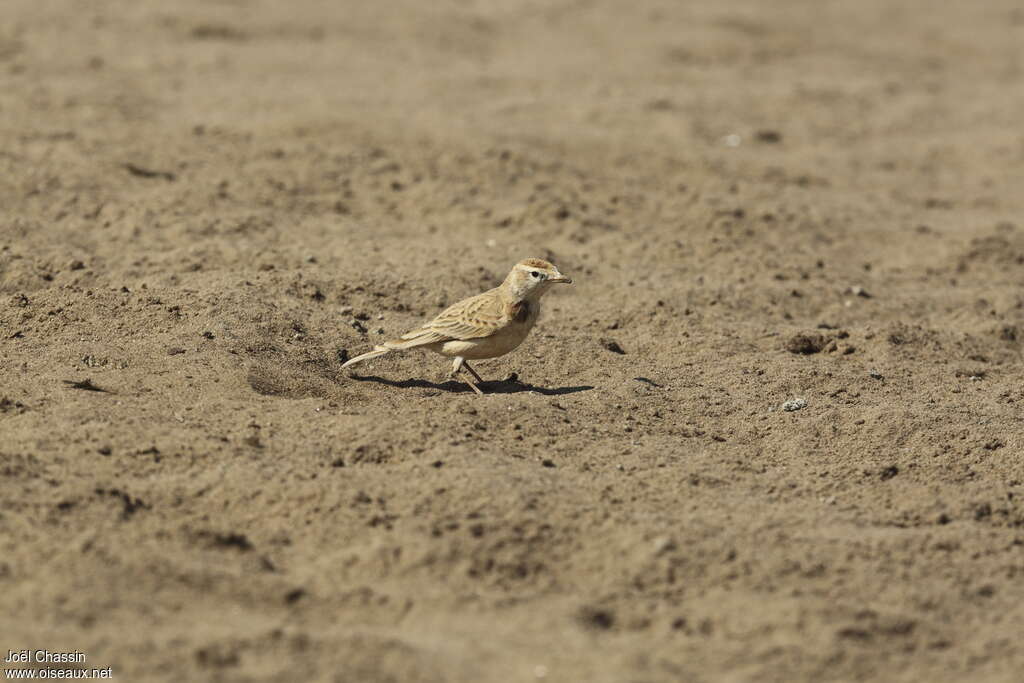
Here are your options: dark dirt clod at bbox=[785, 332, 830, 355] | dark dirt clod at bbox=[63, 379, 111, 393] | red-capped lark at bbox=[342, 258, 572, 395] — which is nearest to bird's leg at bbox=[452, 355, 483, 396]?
red-capped lark at bbox=[342, 258, 572, 395]

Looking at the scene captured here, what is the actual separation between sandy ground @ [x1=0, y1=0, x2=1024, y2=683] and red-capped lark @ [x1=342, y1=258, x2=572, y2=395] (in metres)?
0.23

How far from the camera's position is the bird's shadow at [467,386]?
7.40m

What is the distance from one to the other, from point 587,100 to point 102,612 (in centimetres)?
957

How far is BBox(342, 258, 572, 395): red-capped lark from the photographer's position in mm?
7277

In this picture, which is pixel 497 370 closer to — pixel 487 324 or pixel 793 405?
pixel 487 324

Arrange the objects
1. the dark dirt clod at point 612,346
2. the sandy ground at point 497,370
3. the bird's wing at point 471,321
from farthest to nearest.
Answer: the dark dirt clod at point 612,346, the bird's wing at point 471,321, the sandy ground at point 497,370

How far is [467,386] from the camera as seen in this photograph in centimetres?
751

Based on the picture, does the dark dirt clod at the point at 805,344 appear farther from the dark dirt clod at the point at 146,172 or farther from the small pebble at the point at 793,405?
the dark dirt clod at the point at 146,172

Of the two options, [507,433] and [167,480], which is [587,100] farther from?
[167,480]

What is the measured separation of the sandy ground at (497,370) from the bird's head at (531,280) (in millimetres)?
532

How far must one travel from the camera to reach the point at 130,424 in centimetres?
628

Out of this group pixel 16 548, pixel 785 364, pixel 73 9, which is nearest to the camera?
pixel 16 548

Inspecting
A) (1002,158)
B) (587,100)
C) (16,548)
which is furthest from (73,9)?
(16,548)

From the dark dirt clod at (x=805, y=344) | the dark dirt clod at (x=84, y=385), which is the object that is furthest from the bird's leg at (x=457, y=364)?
the dark dirt clod at (x=805, y=344)
